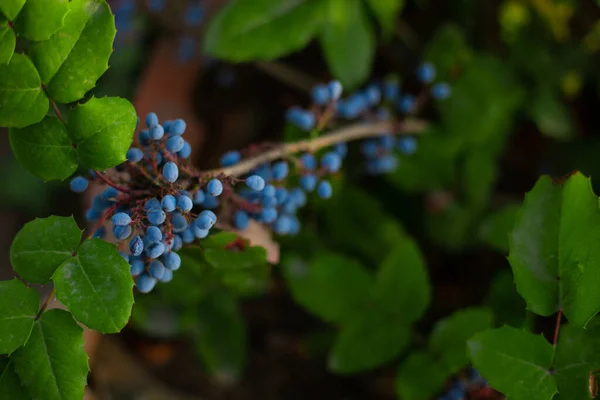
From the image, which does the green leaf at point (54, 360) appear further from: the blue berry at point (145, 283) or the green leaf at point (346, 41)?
the green leaf at point (346, 41)

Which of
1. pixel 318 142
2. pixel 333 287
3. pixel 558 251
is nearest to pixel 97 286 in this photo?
pixel 318 142

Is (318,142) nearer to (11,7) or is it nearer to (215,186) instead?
(215,186)

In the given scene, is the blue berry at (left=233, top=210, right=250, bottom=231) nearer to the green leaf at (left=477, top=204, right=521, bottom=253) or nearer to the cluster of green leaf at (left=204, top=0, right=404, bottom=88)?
the cluster of green leaf at (left=204, top=0, right=404, bottom=88)

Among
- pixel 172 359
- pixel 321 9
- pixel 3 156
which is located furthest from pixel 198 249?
pixel 3 156

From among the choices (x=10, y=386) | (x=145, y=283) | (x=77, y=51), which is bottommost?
(x=10, y=386)

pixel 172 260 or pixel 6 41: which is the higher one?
pixel 6 41

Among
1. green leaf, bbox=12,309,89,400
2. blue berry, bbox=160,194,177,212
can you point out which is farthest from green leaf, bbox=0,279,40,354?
blue berry, bbox=160,194,177,212

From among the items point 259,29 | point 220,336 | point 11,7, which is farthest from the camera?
point 220,336
